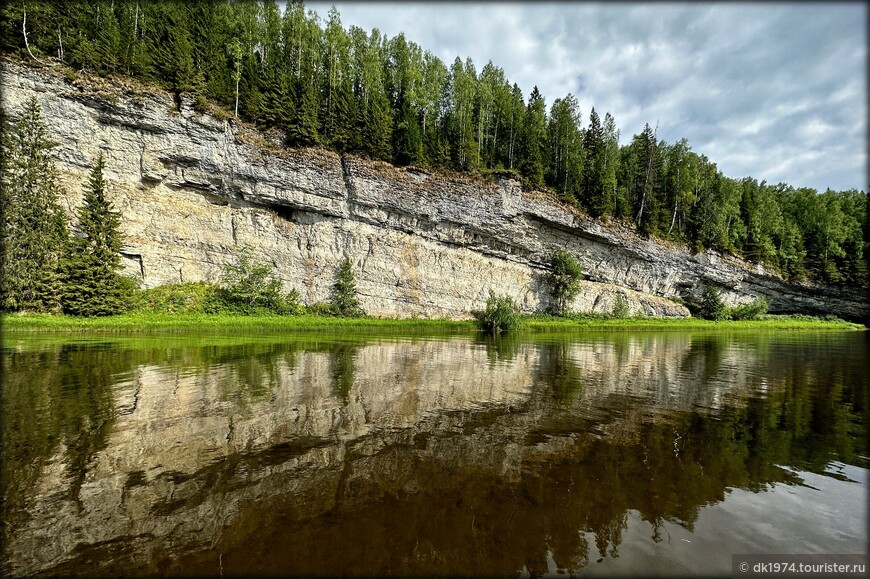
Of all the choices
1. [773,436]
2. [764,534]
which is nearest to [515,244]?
[773,436]

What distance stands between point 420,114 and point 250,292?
42.5m

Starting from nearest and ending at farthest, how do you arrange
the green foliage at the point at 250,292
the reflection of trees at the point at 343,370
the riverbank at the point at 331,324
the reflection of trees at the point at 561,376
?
the reflection of trees at the point at 343,370 < the reflection of trees at the point at 561,376 < the riverbank at the point at 331,324 < the green foliage at the point at 250,292

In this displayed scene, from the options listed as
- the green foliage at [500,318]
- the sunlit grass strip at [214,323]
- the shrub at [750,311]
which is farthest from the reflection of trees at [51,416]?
the shrub at [750,311]

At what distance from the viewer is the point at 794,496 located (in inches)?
235

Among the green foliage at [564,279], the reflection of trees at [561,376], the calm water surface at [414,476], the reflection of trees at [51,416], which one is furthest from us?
the green foliage at [564,279]

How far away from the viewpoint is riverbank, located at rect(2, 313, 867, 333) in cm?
3131

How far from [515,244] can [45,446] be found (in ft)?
189

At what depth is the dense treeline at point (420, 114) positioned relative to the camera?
45.4 meters

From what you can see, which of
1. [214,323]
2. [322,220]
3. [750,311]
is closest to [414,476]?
[214,323]

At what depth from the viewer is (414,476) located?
6410 millimetres

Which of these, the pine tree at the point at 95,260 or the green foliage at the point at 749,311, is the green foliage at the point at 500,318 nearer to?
the pine tree at the point at 95,260

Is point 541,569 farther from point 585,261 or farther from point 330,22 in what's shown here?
point 330,22

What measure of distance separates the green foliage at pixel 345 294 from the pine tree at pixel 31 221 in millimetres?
27010

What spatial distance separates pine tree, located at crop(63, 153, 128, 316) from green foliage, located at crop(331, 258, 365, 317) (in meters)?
22.3
